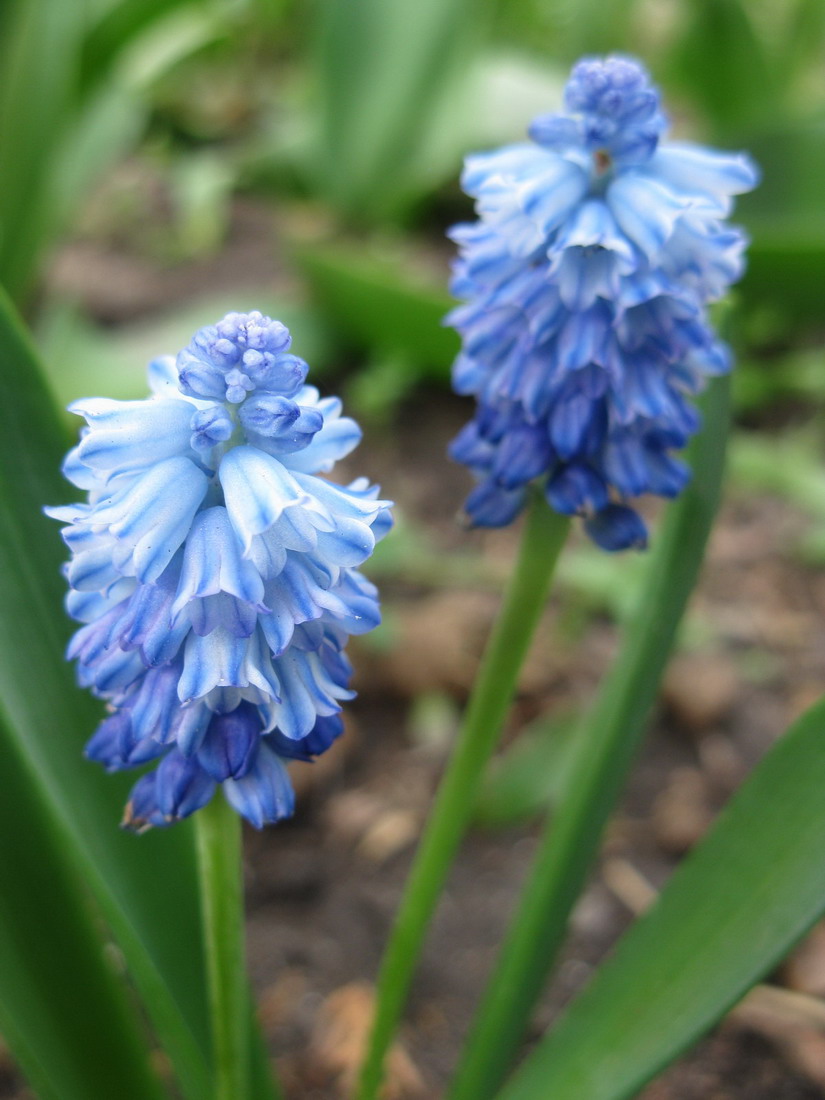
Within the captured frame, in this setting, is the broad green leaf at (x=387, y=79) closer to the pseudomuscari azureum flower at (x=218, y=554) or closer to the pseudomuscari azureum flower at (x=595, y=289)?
the pseudomuscari azureum flower at (x=595, y=289)

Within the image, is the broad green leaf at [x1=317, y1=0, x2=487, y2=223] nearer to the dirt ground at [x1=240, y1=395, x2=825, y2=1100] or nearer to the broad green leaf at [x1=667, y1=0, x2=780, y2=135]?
the broad green leaf at [x1=667, y1=0, x2=780, y2=135]

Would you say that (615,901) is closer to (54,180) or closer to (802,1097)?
(802,1097)

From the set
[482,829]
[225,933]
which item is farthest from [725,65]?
[225,933]

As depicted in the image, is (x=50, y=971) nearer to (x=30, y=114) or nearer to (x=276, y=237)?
(x=30, y=114)

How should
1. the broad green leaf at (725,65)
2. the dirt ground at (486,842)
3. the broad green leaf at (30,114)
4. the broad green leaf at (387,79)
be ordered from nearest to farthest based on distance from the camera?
1. the dirt ground at (486,842)
2. the broad green leaf at (30,114)
3. the broad green leaf at (387,79)
4. the broad green leaf at (725,65)

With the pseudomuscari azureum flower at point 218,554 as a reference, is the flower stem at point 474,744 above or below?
below

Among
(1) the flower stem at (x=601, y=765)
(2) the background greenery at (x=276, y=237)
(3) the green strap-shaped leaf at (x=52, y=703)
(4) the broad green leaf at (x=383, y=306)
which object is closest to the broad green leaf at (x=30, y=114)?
(2) the background greenery at (x=276, y=237)

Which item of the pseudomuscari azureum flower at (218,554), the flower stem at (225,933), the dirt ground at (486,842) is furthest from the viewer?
the dirt ground at (486,842)

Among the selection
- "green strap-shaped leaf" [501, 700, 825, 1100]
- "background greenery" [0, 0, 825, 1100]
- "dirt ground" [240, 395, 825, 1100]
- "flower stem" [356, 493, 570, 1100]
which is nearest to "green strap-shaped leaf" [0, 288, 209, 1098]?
"background greenery" [0, 0, 825, 1100]
